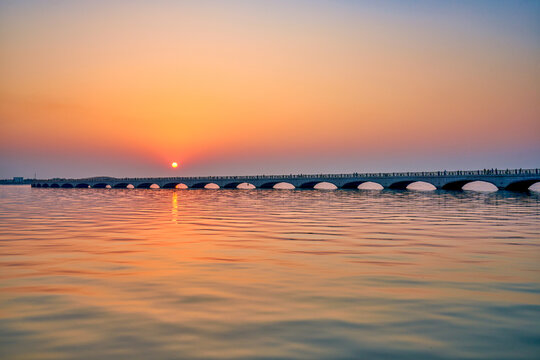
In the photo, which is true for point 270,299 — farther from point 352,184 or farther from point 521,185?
point 352,184

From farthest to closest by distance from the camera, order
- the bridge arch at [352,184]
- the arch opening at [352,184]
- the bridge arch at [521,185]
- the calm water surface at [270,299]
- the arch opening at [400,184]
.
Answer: the arch opening at [352,184] < the bridge arch at [352,184] < the arch opening at [400,184] < the bridge arch at [521,185] < the calm water surface at [270,299]

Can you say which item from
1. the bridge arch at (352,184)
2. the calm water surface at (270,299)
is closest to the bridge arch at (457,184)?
the bridge arch at (352,184)

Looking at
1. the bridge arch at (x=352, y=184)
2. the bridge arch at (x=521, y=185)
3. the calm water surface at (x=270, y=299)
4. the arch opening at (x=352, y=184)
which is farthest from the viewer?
the arch opening at (x=352, y=184)

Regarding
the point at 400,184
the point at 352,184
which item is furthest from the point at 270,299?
the point at 352,184

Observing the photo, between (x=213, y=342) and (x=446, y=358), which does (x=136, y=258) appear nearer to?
(x=213, y=342)

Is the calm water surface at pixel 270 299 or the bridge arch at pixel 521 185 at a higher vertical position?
the bridge arch at pixel 521 185

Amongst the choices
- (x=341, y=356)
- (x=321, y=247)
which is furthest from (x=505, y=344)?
(x=321, y=247)

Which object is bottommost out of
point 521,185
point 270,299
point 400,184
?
point 270,299

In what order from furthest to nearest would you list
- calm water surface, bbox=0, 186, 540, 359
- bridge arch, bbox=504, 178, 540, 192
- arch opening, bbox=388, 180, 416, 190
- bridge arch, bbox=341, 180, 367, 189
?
bridge arch, bbox=341, 180, 367, 189 → arch opening, bbox=388, 180, 416, 190 → bridge arch, bbox=504, 178, 540, 192 → calm water surface, bbox=0, 186, 540, 359

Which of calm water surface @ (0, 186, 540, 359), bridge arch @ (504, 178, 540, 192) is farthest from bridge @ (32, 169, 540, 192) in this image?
calm water surface @ (0, 186, 540, 359)

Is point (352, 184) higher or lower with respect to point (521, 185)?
higher

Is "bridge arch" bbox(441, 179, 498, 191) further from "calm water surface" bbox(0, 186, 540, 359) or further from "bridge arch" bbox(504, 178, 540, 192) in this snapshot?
"calm water surface" bbox(0, 186, 540, 359)

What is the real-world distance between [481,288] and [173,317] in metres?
6.92

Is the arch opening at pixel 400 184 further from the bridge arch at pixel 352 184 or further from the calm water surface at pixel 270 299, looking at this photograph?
the calm water surface at pixel 270 299
